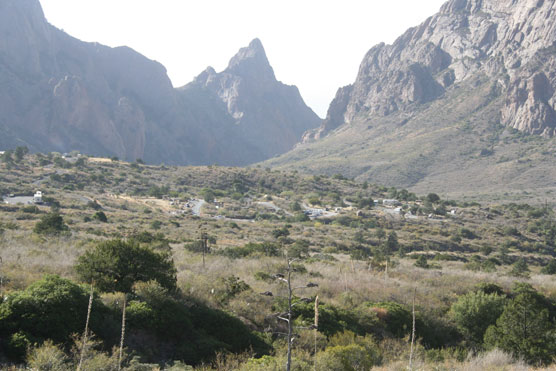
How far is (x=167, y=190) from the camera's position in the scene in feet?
278

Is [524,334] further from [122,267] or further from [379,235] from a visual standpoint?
[379,235]

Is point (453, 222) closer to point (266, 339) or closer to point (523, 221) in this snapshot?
point (523, 221)

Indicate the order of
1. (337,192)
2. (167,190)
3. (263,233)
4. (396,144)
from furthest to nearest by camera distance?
(396,144) → (337,192) → (167,190) → (263,233)

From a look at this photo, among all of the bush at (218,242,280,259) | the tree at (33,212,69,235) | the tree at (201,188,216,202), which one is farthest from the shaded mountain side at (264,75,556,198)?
the tree at (33,212,69,235)

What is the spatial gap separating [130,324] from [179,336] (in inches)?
51.7

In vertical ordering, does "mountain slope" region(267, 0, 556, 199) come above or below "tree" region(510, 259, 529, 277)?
above

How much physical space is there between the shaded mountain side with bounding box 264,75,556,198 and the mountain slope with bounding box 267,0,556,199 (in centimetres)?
31

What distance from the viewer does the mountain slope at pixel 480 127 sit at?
12569 centimetres

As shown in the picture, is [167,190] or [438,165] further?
[438,165]

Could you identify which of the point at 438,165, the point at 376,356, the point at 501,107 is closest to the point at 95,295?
the point at 376,356

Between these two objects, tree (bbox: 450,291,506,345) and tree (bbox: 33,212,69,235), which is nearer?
tree (bbox: 450,291,506,345)

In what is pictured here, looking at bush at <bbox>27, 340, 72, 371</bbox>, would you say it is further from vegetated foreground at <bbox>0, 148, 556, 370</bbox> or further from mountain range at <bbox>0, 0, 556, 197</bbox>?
mountain range at <bbox>0, 0, 556, 197</bbox>

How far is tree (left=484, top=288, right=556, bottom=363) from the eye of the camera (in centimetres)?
1363

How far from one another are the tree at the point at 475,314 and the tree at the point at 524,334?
1.17 m
